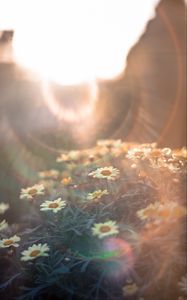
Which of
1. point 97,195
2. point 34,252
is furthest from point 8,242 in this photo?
point 97,195

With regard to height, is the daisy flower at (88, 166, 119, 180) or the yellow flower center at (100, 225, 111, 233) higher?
the daisy flower at (88, 166, 119, 180)

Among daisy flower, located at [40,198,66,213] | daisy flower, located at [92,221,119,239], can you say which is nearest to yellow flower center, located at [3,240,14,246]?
daisy flower, located at [40,198,66,213]

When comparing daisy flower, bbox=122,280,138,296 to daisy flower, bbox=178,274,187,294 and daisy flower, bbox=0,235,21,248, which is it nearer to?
daisy flower, bbox=178,274,187,294

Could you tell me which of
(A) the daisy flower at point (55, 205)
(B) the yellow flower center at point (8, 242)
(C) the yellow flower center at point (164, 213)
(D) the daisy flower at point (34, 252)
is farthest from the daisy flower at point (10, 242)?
(C) the yellow flower center at point (164, 213)

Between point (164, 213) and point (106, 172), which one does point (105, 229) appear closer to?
point (164, 213)

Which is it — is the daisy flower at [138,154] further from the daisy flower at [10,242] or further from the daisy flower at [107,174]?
the daisy flower at [10,242]
